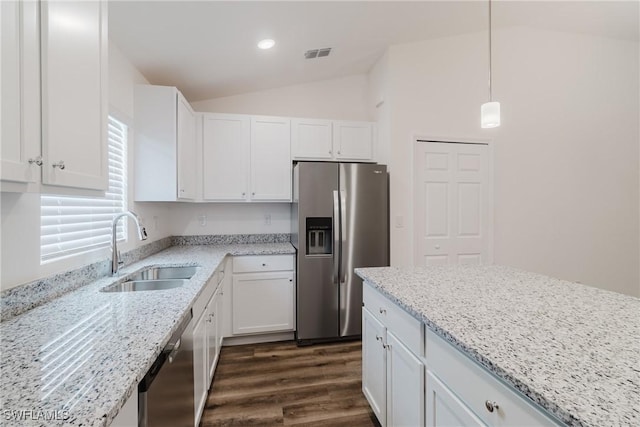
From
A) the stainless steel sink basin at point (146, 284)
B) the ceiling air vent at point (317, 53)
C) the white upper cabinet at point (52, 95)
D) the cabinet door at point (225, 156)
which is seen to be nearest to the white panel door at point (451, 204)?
the ceiling air vent at point (317, 53)

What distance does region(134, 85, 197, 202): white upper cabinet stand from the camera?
7.57 ft

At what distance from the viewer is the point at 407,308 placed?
3.99 feet

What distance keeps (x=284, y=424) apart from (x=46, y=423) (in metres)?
1.50

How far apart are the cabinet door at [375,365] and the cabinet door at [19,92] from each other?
1596 mm

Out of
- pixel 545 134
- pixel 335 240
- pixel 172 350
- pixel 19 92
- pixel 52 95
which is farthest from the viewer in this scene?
pixel 545 134

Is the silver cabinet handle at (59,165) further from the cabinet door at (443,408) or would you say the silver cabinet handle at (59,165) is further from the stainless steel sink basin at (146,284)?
the cabinet door at (443,408)

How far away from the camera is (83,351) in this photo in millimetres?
861

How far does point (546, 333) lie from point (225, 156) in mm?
2813

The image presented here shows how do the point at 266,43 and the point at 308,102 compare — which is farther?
the point at 308,102

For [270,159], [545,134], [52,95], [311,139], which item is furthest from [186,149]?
[545,134]

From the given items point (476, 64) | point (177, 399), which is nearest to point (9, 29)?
point (177, 399)

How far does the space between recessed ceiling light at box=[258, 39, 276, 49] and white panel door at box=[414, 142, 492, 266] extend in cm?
173

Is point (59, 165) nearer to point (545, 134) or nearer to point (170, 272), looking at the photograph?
point (170, 272)

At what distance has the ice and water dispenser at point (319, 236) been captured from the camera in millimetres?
2754
